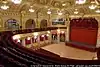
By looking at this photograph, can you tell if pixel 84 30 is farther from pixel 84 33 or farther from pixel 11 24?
pixel 11 24

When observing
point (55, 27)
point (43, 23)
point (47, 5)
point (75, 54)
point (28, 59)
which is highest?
point (47, 5)

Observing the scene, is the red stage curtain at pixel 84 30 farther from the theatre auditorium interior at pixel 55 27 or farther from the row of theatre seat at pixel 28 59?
the row of theatre seat at pixel 28 59

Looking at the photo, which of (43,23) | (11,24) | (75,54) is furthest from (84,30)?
(11,24)

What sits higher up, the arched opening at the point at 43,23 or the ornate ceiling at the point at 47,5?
the ornate ceiling at the point at 47,5

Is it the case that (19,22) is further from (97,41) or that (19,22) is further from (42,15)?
(97,41)

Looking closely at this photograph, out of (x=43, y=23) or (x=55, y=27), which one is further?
(x=43, y=23)

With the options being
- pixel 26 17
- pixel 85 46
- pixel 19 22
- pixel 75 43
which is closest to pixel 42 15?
pixel 26 17

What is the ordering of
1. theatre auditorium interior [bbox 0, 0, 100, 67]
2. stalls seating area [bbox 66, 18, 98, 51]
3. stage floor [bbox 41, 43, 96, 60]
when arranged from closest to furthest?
stage floor [bbox 41, 43, 96, 60] < theatre auditorium interior [bbox 0, 0, 100, 67] < stalls seating area [bbox 66, 18, 98, 51]

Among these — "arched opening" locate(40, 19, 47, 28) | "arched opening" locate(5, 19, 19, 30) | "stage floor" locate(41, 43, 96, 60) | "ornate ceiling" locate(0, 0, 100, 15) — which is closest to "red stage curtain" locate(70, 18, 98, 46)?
"ornate ceiling" locate(0, 0, 100, 15)

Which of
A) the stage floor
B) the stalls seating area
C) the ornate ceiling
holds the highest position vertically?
the ornate ceiling

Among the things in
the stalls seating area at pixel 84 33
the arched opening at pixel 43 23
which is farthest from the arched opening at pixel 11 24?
the stalls seating area at pixel 84 33

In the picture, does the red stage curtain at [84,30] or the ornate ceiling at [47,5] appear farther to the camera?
the red stage curtain at [84,30]

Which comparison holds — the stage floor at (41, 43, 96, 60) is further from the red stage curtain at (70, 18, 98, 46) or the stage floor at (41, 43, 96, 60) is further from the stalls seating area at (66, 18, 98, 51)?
the red stage curtain at (70, 18, 98, 46)

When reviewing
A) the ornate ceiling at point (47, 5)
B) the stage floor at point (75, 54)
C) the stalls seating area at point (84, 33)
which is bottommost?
the stage floor at point (75, 54)
